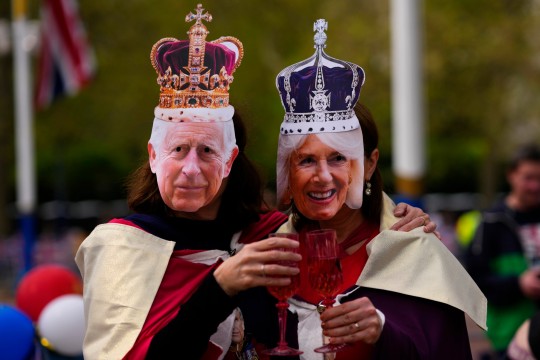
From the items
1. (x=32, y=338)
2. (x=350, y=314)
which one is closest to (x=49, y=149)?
(x=32, y=338)

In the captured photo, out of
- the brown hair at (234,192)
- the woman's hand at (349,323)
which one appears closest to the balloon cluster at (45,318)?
the brown hair at (234,192)

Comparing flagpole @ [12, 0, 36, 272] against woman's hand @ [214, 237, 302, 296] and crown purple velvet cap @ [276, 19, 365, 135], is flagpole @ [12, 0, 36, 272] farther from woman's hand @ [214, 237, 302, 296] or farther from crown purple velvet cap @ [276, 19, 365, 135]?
woman's hand @ [214, 237, 302, 296]

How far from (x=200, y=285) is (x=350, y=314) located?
0.53 meters

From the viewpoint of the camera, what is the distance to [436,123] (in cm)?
2217

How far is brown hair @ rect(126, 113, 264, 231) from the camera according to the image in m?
3.87

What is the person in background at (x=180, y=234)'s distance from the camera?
3535 millimetres

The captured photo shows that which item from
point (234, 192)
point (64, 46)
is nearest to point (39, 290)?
point (234, 192)

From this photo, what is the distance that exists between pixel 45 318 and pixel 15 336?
1.31m

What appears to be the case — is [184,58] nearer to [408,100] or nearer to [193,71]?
[193,71]

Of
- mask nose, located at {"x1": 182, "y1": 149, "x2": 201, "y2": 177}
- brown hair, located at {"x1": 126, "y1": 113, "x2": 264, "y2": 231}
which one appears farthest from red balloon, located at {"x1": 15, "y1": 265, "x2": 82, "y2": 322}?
mask nose, located at {"x1": 182, "y1": 149, "x2": 201, "y2": 177}

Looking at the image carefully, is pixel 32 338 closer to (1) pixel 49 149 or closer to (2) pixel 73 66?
(2) pixel 73 66

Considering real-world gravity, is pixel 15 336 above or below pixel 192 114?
below

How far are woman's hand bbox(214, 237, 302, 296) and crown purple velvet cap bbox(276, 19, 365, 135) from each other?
21.6 inches

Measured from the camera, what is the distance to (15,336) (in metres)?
5.22
